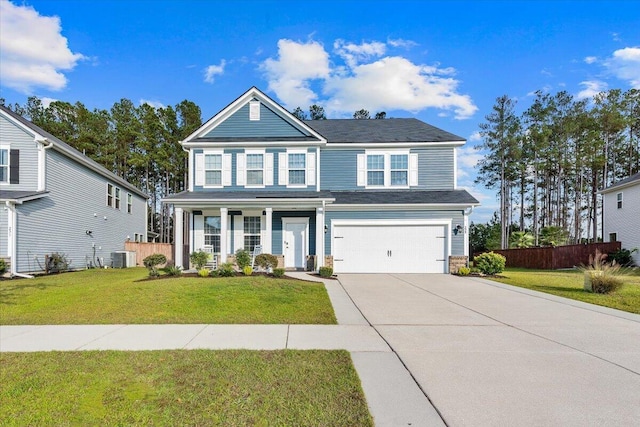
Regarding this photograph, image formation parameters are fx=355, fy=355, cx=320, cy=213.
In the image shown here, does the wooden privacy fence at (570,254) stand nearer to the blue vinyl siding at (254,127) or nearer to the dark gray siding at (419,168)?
the dark gray siding at (419,168)

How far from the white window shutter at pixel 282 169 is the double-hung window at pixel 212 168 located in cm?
276

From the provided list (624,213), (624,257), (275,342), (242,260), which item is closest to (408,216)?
(242,260)

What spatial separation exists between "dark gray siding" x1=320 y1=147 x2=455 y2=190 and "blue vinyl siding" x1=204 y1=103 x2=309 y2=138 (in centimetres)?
197

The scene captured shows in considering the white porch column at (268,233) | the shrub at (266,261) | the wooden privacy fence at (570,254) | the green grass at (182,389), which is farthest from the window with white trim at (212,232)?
the wooden privacy fence at (570,254)

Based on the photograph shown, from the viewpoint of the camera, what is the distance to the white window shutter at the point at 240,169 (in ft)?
53.7

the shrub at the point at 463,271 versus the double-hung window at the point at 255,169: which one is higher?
the double-hung window at the point at 255,169

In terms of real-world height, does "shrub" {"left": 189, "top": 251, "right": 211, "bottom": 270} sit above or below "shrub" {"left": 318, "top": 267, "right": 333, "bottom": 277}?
above

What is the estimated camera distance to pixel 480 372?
4246 millimetres

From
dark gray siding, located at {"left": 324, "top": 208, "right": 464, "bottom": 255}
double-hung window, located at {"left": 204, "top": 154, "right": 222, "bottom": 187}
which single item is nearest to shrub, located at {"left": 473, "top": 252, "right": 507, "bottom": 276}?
dark gray siding, located at {"left": 324, "top": 208, "right": 464, "bottom": 255}

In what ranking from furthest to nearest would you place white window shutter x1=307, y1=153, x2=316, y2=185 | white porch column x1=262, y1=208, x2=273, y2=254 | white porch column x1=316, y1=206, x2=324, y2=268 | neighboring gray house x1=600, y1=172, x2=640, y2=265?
neighboring gray house x1=600, y1=172, x2=640, y2=265, white window shutter x1=307, y1=153, x2=316, y2=185, white porch column x1=316, y1=206, x2=324, y2=268, white porch column x1=262, y1=208, x2=273, y2=254

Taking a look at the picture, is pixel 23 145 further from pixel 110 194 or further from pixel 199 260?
pixel 199 260

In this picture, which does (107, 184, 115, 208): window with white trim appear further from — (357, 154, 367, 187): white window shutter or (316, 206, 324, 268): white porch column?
(357, 154, 367, 187): white window shutter

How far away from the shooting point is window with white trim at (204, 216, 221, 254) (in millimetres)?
16000

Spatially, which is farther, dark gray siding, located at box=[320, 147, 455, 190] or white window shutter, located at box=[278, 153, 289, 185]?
dark gray siding, located at box=[320, 147, 455, 190]
